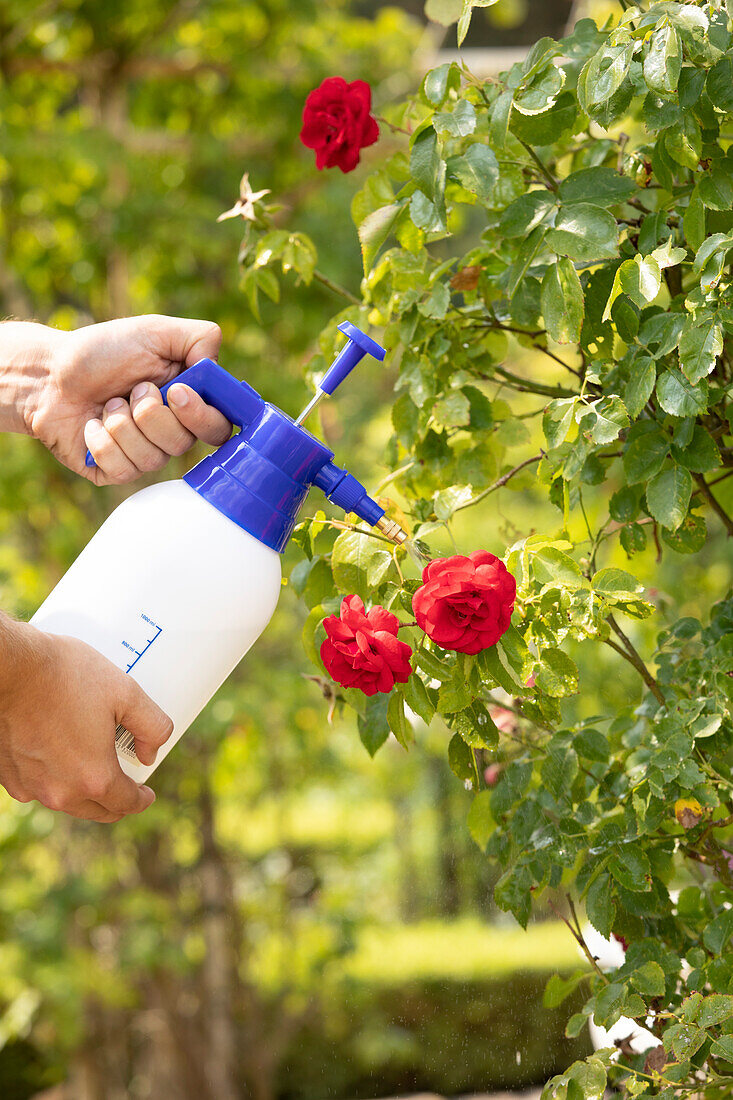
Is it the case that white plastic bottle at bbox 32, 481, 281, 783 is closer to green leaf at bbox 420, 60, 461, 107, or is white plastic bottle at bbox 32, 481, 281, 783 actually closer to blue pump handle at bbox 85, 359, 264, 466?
blue pump handle at bbox 85, 359, 264, 466

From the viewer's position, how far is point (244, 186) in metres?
1.12

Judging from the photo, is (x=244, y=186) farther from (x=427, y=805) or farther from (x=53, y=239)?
(x=427, y=805)

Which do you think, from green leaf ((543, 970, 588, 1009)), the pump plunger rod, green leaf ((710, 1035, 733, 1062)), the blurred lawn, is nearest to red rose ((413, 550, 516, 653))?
the pump plunger rod

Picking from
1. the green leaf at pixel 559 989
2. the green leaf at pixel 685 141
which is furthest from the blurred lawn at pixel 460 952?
the green leaf at pixel 685 141

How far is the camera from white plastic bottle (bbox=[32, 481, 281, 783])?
0.82 m

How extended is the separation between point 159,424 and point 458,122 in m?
0.36

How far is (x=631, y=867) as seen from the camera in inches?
33.4

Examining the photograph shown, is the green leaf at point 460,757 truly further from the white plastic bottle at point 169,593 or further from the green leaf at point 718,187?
the green leaf at point 718,187

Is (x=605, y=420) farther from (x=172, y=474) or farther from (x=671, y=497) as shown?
(x=172, y=474)

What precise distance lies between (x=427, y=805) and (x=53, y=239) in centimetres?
406

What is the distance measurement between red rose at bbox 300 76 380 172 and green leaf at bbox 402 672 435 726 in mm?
550

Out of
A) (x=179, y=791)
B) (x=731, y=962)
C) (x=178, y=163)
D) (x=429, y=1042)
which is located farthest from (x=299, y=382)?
→ (x=429, y=1042)

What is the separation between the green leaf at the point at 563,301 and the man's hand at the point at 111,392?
303 millimetres

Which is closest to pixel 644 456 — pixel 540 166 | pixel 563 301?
pixel 563 301
